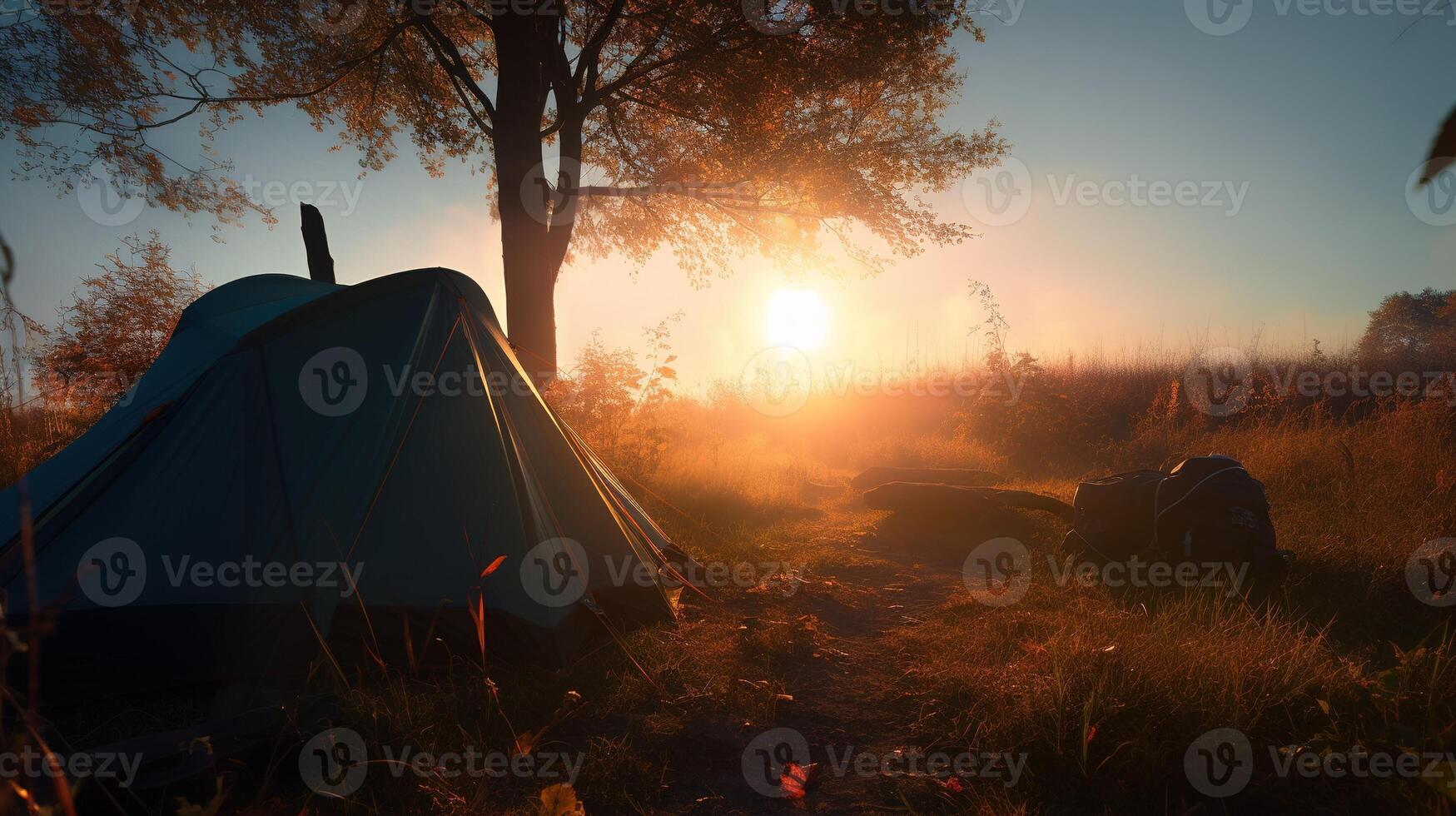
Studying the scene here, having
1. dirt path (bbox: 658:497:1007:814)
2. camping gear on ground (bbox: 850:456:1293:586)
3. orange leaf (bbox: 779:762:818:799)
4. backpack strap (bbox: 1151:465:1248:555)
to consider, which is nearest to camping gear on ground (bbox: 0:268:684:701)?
dirt path (bbox: 658:497:1007:814)

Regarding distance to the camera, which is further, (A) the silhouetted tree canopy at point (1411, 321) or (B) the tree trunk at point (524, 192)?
(A) the silhouetted tree canopy at point (1411, 321)

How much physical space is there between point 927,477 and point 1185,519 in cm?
443

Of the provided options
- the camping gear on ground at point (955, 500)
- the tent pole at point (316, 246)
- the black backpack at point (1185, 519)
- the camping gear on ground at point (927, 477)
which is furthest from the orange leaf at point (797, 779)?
the camping gear on ground at point (927, 477)

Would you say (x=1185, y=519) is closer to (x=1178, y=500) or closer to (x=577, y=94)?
(x=1178, y=500)

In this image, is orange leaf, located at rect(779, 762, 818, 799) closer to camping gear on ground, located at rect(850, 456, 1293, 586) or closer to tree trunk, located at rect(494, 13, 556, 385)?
camping gear on ground, located at rect(850, 456, 1293, 586)

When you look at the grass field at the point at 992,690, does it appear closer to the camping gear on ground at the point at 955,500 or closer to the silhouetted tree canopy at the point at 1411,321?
the camping gear on ground at the point at 955,500

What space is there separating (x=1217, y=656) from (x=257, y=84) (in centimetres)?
1161

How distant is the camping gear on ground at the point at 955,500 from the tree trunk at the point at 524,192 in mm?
4459

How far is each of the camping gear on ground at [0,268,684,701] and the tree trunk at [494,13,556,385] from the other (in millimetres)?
3527

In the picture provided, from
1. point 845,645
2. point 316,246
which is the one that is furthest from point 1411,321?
point 316,246

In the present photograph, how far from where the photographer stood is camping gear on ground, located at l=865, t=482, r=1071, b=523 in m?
6.54

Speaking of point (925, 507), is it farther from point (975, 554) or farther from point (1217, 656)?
point (1217, 656)

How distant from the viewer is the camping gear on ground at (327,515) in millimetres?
3141

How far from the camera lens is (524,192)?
25.6 feet
